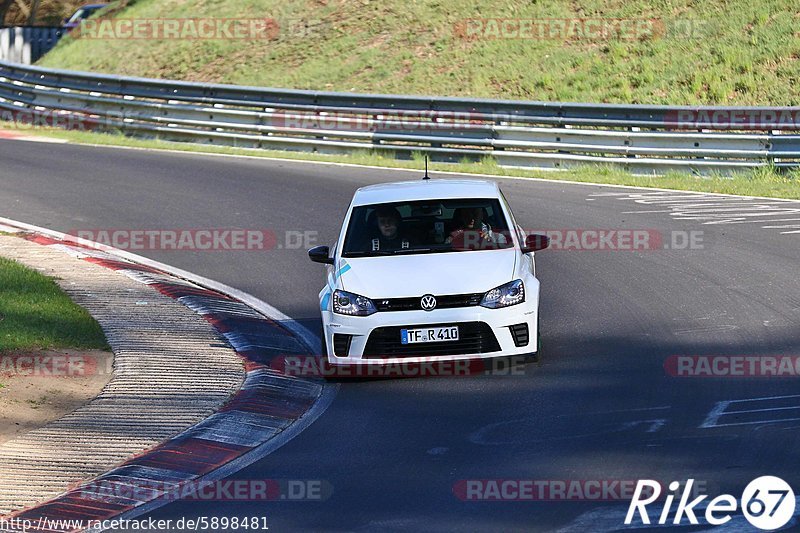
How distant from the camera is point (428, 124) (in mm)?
23984

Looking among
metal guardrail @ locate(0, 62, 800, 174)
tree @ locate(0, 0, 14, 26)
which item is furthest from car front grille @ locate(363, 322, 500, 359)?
tree @ locate(0, 0, 14, 26)

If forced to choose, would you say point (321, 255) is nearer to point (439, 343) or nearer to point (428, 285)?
point (428, 285)

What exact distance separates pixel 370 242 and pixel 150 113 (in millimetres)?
17758

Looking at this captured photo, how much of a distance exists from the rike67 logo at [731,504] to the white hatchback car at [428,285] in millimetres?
3022

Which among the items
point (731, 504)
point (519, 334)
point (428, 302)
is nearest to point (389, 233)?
point (428, 302)

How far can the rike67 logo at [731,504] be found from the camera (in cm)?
661

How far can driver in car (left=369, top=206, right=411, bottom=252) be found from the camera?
11016mm

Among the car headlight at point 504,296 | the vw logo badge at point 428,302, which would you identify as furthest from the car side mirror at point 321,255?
the car headlight at point 504,296

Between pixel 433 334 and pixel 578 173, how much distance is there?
12.6 meters

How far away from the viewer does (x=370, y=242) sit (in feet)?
36.3

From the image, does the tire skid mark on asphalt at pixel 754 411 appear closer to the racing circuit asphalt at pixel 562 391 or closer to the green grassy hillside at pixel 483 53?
the racing circuit asphalt at pixel 562 391

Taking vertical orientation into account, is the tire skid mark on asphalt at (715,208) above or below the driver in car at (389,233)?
below

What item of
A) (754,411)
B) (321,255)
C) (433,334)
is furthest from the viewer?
(321,255)

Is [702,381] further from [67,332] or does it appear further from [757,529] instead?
[67,332]
